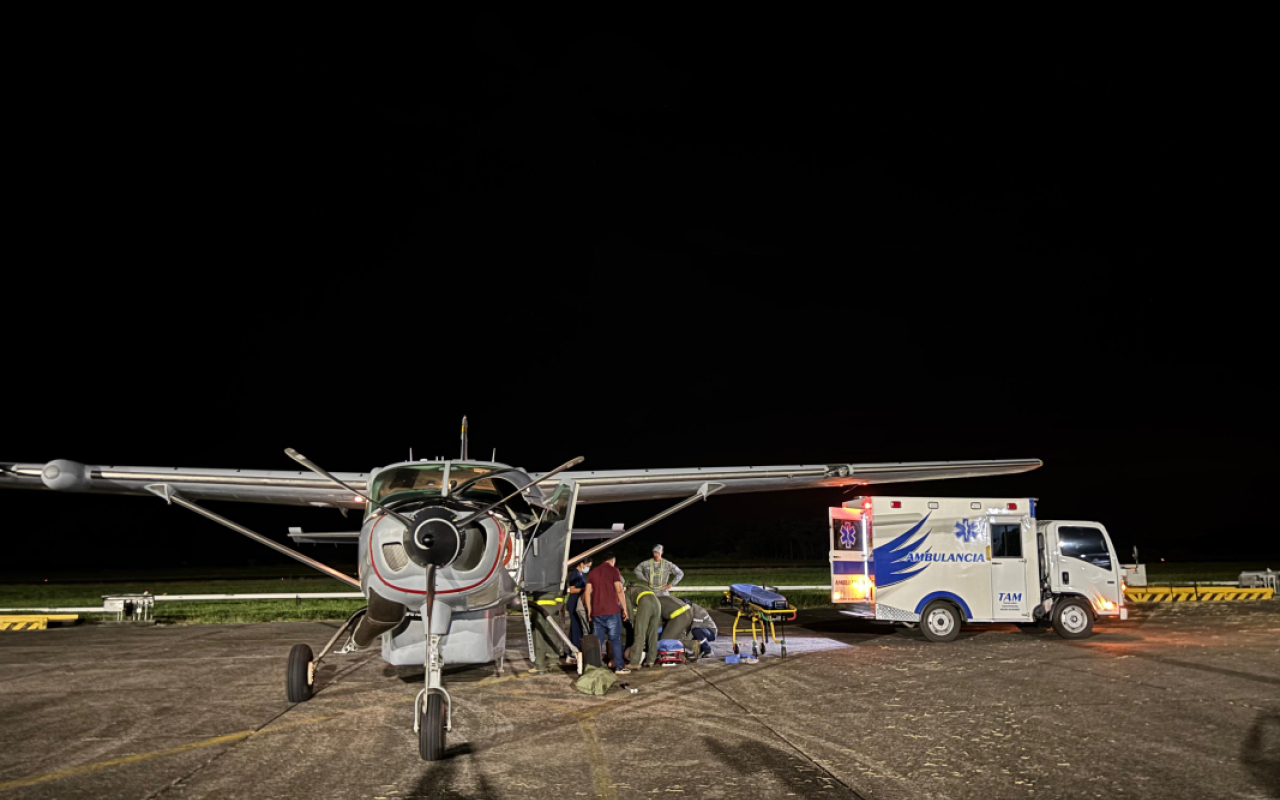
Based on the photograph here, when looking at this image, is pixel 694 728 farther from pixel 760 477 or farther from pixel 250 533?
pixel 760 477

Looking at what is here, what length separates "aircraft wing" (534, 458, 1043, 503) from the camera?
12.2 meters

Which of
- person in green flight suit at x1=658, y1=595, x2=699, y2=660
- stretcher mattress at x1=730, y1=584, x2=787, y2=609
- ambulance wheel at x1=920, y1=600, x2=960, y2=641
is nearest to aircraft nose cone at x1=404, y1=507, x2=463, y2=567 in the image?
person in green flight suit at x1=658, y1=595, x2=699, y2=660

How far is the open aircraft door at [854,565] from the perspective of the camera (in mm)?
14797

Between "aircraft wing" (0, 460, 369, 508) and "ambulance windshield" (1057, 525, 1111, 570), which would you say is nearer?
"aircraft wing" (0, 460, 369, 508)

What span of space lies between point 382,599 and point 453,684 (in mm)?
3249

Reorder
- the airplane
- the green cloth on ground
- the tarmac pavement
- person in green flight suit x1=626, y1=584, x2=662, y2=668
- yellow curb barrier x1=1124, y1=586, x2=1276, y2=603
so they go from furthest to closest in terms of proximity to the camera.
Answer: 1. yellow curb barrier x1=1124, y1=586, x2=1276, y2=603
2. person in green flight suit x1=626, y1=584, x2=662, y2=668
3. the green cloth on ground
4. the airplane
5. the tarmac pavement

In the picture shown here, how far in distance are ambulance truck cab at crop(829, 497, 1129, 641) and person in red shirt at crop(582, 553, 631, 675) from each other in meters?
5.51

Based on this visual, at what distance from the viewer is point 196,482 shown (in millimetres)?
11359

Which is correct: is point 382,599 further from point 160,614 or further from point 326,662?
point 160,614

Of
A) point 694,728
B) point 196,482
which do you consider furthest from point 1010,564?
point 196,482

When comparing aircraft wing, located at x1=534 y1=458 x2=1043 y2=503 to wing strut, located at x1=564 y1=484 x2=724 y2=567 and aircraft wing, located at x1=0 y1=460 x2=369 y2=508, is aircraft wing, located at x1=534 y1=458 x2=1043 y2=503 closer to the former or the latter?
wing strut, located at x1=564 y1=484 x2=724 y2=567

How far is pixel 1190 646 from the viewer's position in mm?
13180

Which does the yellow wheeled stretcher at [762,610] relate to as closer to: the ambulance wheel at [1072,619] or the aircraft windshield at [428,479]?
the ambulance wheel at [1072,619]

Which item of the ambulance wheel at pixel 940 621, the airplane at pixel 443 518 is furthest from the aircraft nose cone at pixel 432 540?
the ambulance wheel at pixel 940 621
